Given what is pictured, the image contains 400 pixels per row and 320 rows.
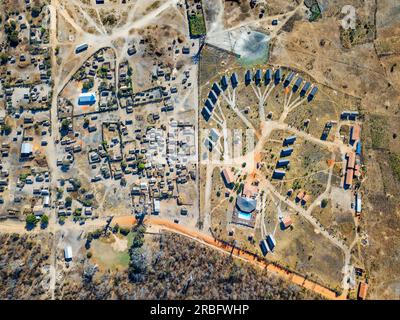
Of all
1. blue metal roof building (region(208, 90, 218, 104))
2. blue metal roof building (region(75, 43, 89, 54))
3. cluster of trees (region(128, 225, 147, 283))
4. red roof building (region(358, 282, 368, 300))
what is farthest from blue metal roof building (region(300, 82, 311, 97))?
blue metal roof building (region(75, 43, 89, 54))

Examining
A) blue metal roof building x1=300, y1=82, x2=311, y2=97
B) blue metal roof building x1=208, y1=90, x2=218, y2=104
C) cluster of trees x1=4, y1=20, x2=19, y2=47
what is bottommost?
blue metal roof building x1=208, y1=90, x2=218, y2=104

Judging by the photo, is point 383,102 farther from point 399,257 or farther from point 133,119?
point 133,119

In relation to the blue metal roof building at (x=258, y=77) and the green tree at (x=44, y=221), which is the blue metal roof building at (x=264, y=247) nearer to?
the blue metal roof building at (x=258, y=77)

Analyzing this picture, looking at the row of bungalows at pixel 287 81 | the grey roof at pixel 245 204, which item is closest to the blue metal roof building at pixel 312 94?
the row of bungalows at pixel 287 81

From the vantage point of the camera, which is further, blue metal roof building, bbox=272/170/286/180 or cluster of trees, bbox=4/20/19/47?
cluster of trees, bbox=4/20/19/47

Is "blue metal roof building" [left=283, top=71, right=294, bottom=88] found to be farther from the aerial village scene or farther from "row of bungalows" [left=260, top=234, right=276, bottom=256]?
"row of bungalows" [left=260, top=234, right=276, bottom=256]

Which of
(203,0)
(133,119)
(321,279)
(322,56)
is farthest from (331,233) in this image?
(203,0)

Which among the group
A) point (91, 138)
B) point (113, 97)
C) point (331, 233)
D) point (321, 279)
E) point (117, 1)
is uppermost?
point (117, 1)
